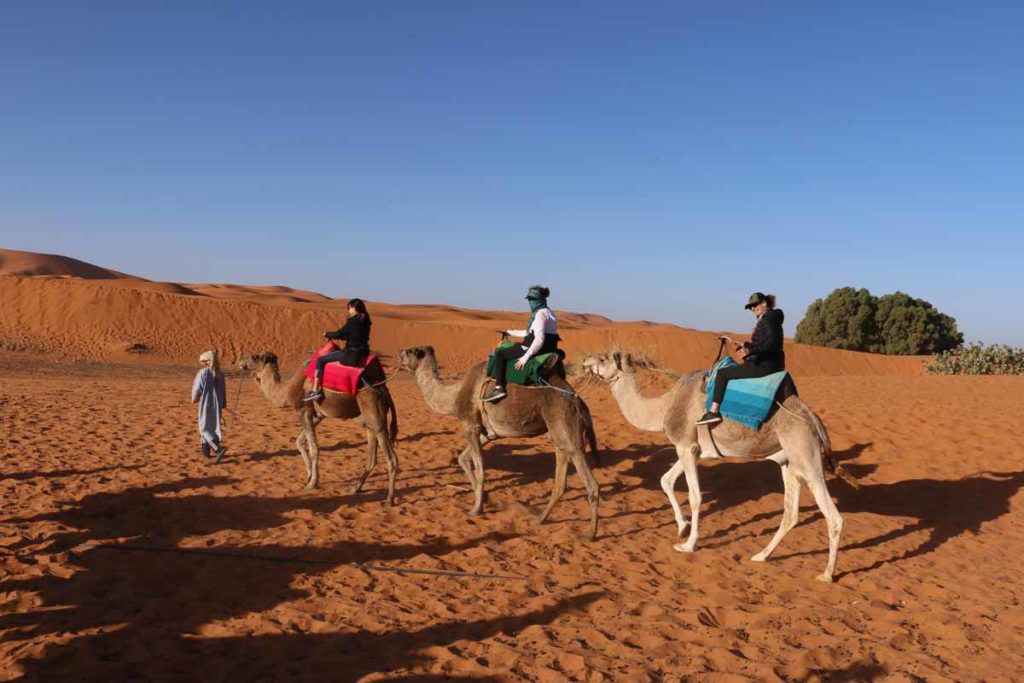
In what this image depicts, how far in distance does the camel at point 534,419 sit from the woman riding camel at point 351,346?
4.14ft

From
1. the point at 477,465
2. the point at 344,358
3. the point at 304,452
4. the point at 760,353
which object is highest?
the point at 760,353

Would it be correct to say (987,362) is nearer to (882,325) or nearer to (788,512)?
(882,325)

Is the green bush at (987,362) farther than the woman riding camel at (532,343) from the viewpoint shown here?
Yes

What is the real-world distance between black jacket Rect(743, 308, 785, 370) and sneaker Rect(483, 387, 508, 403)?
2.82m

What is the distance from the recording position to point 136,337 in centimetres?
3525

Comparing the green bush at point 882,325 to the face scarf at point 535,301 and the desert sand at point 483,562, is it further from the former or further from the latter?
the face scarf at point 535,301

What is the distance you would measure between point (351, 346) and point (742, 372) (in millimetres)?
4968

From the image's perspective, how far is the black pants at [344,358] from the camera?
9555mm

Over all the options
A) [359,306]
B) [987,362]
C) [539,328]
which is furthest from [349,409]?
[987,362]

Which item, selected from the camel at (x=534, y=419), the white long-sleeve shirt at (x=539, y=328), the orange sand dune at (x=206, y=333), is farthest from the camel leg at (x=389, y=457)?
the orange sand dune at (x=206, y=333)

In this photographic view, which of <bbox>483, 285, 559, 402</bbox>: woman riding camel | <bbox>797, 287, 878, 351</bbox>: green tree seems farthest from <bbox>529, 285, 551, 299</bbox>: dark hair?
<bbox>797, 287, 878, 351</bbox>: green tree

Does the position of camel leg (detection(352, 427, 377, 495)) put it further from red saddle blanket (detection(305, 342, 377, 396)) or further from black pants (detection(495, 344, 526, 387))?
black pants (detection(495, 344, 526, 387))

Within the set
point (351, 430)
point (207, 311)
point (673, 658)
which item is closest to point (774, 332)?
point (673, 658)

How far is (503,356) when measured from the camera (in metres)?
8.66
